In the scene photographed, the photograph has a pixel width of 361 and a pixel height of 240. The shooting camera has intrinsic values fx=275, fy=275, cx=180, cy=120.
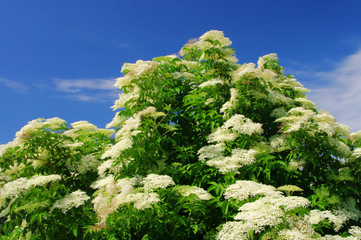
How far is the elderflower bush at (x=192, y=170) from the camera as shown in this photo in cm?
355

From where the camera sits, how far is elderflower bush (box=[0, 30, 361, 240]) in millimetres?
3547

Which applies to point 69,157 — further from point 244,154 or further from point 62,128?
point 244,154

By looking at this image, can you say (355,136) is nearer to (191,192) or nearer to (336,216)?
(336,216)

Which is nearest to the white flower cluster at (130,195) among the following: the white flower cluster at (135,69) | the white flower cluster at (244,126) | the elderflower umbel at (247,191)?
the elderflower umbel at (247,191)

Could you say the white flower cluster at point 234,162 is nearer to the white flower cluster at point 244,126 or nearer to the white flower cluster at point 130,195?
the white flower cluster at point 244,126

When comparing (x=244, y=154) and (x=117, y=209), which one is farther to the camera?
(x=244, y=154)

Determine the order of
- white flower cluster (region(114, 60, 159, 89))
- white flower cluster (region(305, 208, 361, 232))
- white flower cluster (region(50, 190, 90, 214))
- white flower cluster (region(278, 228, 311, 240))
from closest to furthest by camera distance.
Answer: white flower cluster (region(278, 228, 311, 240))
white flower cluster (region(305, 208, 361, 232))
white flower cluster (region(50, 190, 90, 214))
white flower cluster (region(114, 60, 159, 89))

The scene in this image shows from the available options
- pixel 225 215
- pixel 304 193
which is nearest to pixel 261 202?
pixel 225 215

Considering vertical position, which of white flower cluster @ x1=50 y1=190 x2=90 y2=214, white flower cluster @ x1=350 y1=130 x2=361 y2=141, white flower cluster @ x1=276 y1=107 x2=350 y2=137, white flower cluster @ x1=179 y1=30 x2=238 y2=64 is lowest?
white flower cluster @ x1=50 y1=190 x2=90 y2=214

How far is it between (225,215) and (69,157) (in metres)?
3.05

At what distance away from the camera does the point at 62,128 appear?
17.4ft

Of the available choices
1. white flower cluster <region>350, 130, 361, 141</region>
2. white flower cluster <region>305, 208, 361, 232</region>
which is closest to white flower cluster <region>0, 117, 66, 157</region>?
white flower cluster <region>305, 208, 361, 232</region>

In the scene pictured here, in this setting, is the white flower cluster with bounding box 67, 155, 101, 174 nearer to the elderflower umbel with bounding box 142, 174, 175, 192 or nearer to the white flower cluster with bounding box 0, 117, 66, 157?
the white flower cluster with bounding box 0, 117, 66, 157

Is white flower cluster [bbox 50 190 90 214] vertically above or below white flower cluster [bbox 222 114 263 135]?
below
